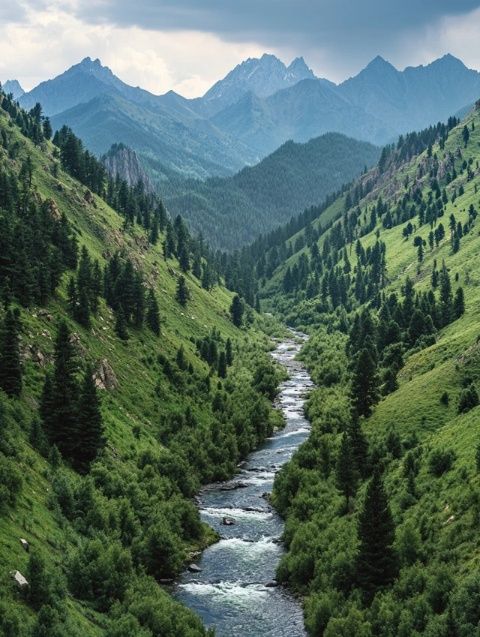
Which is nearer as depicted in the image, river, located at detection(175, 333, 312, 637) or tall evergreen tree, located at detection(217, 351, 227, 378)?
river, located at detection(175, 333, 312, 637)

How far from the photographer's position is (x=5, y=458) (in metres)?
67.4

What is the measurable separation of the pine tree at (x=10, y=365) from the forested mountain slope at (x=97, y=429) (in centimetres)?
15

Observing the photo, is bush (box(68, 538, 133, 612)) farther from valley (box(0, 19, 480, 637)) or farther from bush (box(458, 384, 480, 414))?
bush (box(458, 384, 480, 414))

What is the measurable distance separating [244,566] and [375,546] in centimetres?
1959

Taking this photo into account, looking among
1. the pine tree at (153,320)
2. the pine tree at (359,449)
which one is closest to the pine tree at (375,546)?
the pine tree at (359,449)

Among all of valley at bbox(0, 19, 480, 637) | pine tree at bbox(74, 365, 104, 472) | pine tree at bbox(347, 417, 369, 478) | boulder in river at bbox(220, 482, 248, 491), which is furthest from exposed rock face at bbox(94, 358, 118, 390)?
pine tree at bbox(347, 417, 369, 478)

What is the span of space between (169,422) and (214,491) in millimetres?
15253

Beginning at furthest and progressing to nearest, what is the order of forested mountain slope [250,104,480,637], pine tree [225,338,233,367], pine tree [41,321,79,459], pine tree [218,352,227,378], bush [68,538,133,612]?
pine tree [225,338,233,367], pine tree [218,352,227,378], pine tree [41,321,79,459], bush [68,538,133,612], forested mountain slope [250,104,480,637]

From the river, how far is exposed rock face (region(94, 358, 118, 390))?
Answer: 21473mm

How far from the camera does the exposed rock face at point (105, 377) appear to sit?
10800 centimetres

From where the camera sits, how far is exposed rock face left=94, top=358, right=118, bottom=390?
108m

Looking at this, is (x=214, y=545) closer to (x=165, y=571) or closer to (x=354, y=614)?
(x=165, y=571)

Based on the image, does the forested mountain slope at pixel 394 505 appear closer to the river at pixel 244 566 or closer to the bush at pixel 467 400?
the bush at pixel 467 400

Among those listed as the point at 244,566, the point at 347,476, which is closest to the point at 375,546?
the point at 347,476
